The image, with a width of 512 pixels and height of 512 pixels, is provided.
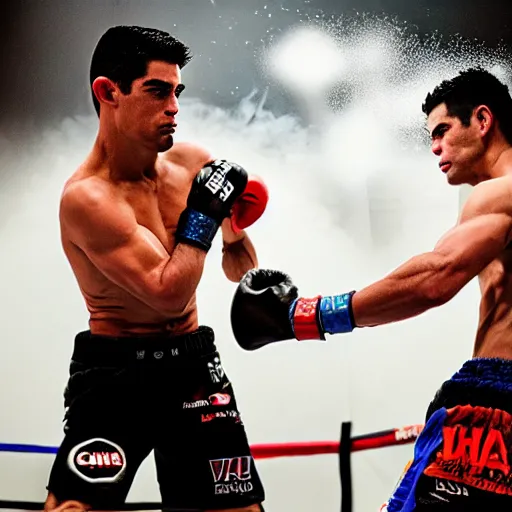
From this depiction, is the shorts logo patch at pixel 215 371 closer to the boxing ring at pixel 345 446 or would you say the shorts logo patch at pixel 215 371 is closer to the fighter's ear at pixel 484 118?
the boxing ring at pixel 345 446

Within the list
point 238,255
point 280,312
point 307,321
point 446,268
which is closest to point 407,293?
point 446,268

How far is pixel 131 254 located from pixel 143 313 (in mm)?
227

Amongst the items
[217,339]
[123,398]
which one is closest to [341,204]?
[217,339]

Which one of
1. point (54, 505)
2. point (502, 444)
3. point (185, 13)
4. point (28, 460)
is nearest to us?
point (502, 444)

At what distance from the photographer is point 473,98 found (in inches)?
95.9

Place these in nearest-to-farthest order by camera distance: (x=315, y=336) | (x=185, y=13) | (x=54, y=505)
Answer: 1. (x=315, y=336)
2. (x=54, y=505)
3. (x=185, y=13)

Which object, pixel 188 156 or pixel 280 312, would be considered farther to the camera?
pixel 188 156

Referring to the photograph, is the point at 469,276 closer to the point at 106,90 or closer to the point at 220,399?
the point at 220,399

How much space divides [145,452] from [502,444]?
1.03 meters

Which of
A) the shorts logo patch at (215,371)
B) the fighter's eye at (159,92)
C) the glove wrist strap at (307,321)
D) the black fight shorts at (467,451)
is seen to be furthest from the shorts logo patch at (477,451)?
the fighter's eye at (159,92)

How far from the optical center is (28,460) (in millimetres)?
2805

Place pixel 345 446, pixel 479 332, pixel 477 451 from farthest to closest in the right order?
pixel 345 446 → pixel 479 332 → pixel 477 451

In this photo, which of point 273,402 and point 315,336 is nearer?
point 315,336

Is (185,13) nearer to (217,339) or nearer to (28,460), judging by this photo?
(217,339)
